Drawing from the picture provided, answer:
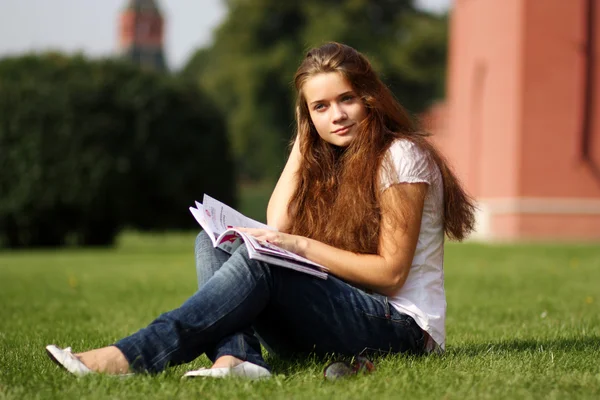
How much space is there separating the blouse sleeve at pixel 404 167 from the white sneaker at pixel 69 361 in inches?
50.9

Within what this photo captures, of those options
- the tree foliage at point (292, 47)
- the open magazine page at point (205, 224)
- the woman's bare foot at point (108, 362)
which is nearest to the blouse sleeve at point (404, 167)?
the open magazine page at point (205, 224)

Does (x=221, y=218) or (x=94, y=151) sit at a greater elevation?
(x=221, y=218)

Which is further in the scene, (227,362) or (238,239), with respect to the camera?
(238,239)

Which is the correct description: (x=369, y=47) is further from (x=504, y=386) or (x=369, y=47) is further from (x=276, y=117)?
(x=504, y=386)

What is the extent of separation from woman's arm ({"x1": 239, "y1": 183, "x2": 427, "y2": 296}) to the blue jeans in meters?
0.07

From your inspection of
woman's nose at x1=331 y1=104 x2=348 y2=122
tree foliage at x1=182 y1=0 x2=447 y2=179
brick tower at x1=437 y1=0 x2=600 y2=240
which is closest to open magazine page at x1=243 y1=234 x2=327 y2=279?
woman's nose at x1=331 y1=104 x2=348 y2=122

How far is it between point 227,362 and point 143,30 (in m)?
96.3

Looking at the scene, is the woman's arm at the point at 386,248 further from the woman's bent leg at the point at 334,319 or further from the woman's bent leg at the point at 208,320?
the woman's bent leg at the point at 208,320

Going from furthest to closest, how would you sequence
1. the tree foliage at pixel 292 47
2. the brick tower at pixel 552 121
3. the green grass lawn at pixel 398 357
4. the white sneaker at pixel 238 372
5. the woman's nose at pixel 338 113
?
1. the tree foliage at pixel 292 47
2. the brick tower at pixel 552 121
3. the woman's nose at pixel 338 113
4. the white sneaker at pixel 238 372
5. the green grass lawn at pixel 398 357

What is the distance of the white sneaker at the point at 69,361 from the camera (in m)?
3.26

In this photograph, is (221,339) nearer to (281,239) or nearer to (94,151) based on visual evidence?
(281,239)

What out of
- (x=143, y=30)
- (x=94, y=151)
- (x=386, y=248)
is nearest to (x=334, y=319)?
(x=386, y=248)

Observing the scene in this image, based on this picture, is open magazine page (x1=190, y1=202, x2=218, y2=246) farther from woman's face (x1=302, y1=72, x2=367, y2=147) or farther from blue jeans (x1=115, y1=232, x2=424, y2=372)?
woman's face (x1=302, y1=72, x2=367, y2=147)

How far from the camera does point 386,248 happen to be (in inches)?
139
